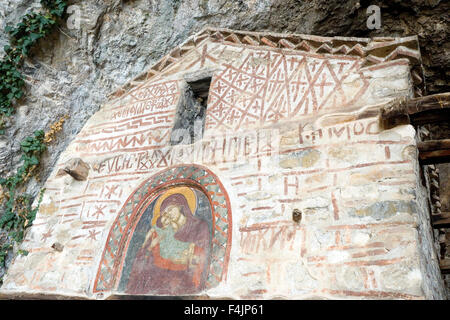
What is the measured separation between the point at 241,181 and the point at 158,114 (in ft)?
6.20

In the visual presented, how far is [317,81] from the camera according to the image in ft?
15.4

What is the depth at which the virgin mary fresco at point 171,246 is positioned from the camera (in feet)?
13.5

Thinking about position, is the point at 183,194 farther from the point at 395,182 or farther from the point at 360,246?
the point at 395,182

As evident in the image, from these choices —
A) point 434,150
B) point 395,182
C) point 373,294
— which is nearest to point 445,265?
point 434,150

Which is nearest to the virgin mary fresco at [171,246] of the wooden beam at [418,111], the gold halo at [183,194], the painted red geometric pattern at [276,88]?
the gold halo at [183,194]

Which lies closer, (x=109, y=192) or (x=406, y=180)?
(x=406, y=180)

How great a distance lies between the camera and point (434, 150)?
4035mm

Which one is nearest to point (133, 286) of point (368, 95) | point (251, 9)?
point (368, 95)

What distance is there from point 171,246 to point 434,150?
9.28ft

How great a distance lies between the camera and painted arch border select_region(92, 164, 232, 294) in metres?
4.01

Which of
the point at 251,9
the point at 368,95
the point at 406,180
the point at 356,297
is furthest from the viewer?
the point at 251,9

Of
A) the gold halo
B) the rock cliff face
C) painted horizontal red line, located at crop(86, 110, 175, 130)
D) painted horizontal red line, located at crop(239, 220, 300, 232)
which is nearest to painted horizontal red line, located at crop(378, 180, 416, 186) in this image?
painted horizontal red line, located at crop(239, 220, 300, 232)

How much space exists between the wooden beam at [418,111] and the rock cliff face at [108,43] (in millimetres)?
2571

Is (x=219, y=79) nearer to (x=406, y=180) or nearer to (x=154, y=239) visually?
(x=154, y=239)
